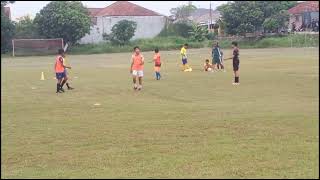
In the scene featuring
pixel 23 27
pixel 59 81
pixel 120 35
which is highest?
pixel 120 35

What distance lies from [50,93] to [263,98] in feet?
24.2

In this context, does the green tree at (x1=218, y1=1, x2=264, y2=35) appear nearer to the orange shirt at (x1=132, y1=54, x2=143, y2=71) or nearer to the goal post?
the goal post

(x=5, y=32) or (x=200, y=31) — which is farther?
(x=200, y=31)

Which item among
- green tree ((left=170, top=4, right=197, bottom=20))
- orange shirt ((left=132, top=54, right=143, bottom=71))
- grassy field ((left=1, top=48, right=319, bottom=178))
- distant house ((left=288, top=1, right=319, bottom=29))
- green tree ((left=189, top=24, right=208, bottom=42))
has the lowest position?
grassy field ((left=1, top=48, right=319, bottom=178))

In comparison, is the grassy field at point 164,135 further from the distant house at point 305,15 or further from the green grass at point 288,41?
the distant house at point 305,15

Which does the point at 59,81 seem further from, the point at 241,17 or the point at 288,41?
the point at 241,17

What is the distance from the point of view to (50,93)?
17438mm

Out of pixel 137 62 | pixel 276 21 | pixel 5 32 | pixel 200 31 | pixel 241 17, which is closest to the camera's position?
pixel 5 32

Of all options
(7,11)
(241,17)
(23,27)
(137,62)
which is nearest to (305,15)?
(241,17)

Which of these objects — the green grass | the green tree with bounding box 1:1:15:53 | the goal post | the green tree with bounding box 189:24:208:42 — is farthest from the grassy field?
the goal post

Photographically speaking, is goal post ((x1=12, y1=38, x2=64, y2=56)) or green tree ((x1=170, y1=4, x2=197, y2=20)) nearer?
green tree ((x1=170, y1=4, x2=197, y2=20))

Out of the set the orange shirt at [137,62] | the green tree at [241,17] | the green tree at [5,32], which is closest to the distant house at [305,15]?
the green tree at [241,17]

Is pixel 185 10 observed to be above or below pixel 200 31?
above

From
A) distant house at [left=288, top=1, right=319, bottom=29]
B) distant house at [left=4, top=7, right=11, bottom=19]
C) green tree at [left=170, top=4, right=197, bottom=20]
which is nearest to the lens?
distant house at [left=4, top=7, right=11, bottom=19]
